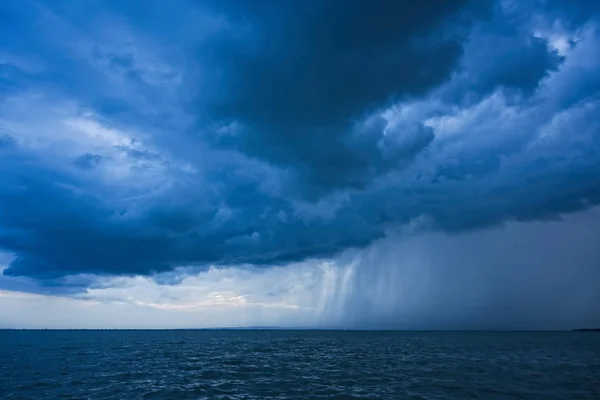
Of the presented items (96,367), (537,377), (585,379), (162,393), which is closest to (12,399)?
(162,393)

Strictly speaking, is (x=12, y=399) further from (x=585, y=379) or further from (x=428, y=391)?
(x=585, y=379)

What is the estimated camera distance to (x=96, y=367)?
2069 inches

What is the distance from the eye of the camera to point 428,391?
105ft

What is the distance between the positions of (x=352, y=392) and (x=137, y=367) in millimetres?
33357

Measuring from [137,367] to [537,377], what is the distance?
47.5m

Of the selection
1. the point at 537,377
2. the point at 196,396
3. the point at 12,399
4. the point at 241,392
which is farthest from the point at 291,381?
the point at 537,377

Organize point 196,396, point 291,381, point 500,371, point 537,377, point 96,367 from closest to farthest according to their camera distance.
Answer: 1. point 196,396
2. point 291,381
3. point 537,377
4. point 500,371
5. point 96,367

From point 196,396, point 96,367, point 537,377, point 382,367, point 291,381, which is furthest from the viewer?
point 96,367

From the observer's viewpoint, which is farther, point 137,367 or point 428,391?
point 137,367

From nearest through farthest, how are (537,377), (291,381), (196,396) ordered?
1. (196,396)
2. (291,381)
3. (537,377)

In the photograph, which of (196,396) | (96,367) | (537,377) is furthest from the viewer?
(96,367)

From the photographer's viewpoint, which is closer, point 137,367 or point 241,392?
point 241,392

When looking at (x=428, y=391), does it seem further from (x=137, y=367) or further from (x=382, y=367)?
(x=137, y=367)

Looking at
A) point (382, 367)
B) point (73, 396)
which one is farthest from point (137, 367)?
point (382, 367)
